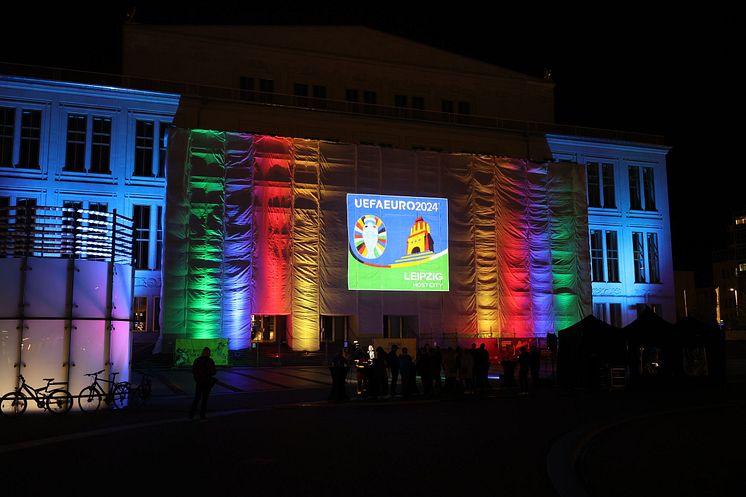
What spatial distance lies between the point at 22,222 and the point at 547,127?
3893 cm

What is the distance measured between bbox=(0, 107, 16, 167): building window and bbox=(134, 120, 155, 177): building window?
21.3 feet

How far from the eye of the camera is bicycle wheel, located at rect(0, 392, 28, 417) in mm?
14637

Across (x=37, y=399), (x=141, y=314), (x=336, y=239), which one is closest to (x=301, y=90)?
(x=336, y=239)

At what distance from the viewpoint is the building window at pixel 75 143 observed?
39.0m

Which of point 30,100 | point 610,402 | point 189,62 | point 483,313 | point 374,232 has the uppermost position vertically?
point 189,62

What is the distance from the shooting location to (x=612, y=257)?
49.4 m

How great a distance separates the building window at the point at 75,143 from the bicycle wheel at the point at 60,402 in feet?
87.0

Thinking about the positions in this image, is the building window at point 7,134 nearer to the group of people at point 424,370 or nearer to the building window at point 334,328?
the building window at point 334,328

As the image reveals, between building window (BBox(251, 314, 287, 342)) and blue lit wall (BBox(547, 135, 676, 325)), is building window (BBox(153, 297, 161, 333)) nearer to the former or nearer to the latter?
building window (BBox(251, 314, 287, 342))

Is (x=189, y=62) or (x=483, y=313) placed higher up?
(x=189, y=62)

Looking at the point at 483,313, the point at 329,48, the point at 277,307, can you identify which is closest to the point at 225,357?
the point at 277,307

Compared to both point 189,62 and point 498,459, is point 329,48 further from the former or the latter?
point 498,459

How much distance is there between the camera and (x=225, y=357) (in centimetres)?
3177

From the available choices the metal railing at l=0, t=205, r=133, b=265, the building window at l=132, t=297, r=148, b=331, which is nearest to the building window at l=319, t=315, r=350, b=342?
the building window at l=132, t=297, r=148, b=331
